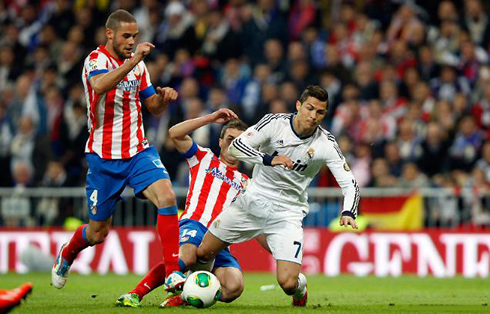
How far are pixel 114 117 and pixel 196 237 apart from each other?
1405mm

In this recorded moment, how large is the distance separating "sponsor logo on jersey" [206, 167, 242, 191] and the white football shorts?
0.83m

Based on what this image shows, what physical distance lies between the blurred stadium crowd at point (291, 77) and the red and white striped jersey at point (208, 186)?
6.00 metres

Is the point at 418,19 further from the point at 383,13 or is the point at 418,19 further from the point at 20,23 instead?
the point at 20,23

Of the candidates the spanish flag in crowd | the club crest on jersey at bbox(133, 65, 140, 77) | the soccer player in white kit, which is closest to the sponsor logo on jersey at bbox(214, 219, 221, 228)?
the soccer player in white kit

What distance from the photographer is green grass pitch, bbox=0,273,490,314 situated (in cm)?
872

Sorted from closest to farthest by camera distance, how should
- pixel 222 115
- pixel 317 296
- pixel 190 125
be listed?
1. pixel 222 115
2. pixel 190 125
3. pixel 317 296

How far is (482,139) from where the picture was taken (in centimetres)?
1580

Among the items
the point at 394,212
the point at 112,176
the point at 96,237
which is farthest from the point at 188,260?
the point at 394,212

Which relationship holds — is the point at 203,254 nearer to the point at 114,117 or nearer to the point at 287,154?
the point at 287,154

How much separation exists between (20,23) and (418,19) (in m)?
8.22

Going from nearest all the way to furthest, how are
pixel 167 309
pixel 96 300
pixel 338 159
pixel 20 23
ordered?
pixel 167 309, pixel 338 159, pixel 96 300, pixel 20 23

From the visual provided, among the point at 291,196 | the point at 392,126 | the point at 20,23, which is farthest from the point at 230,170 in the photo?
the point at 20,23

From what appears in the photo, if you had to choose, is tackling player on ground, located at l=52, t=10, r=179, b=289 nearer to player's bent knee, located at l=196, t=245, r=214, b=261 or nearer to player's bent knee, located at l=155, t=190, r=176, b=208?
player's bent knee, located at l=155, t=190, r=176, b=208

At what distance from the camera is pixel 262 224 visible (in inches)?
360
